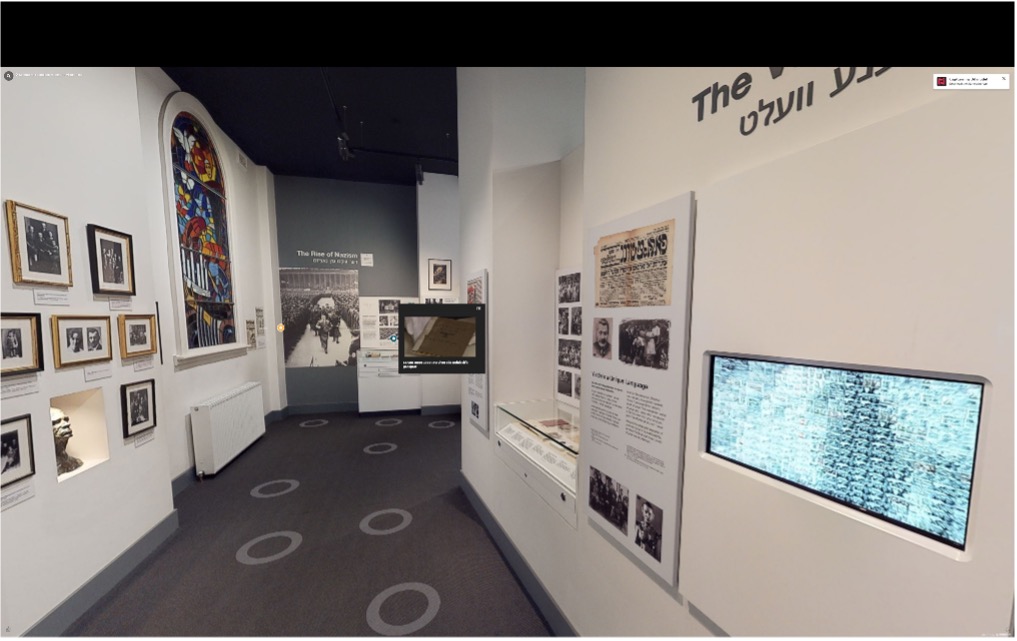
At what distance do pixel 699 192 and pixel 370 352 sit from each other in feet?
15.8

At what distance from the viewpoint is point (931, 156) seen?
1.62 ft

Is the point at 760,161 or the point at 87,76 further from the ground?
the point at 87,76

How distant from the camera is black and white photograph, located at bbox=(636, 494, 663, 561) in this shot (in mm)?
978

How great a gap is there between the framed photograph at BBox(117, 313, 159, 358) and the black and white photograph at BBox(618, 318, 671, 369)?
2668 millimetres

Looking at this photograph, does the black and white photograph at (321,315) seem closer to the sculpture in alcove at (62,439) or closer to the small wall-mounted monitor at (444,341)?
the sculpture in alcove at (62,439)

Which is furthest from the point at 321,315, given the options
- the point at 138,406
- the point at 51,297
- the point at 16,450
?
the point at 16,450

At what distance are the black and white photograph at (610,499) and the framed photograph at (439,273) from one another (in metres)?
4.07

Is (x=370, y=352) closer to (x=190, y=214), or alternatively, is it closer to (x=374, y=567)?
(x=190, y=214)

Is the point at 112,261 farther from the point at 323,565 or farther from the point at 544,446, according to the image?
the point at 544,446

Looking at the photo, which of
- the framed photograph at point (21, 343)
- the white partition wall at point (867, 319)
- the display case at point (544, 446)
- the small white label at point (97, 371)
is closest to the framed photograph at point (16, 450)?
the framed photograph at point (21, 343)

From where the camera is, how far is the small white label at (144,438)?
2.04 m

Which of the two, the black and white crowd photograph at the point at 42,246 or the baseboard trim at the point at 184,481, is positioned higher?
the black and white crowd photograph at the point at 42,246

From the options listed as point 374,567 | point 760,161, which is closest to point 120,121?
point 374,567

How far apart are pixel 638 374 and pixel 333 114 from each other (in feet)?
12.5
